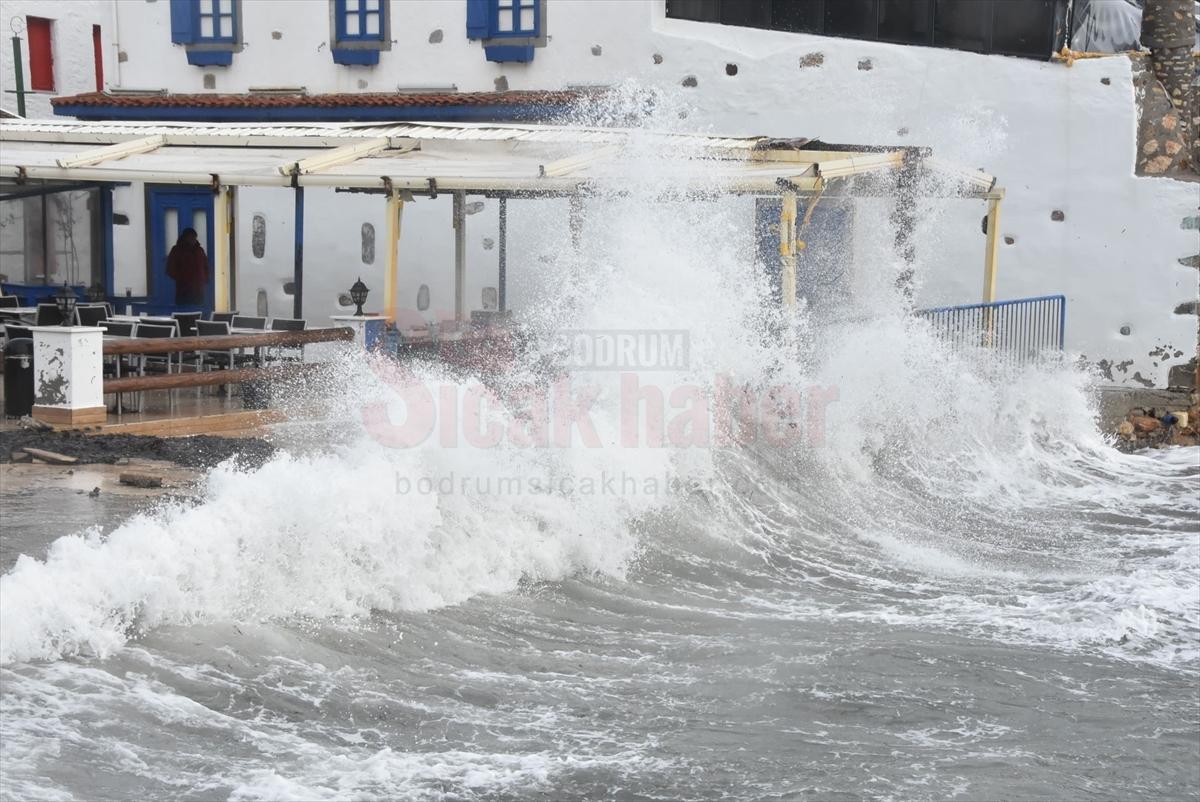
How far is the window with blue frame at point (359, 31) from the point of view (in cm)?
1975

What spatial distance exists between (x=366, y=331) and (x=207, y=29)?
8.73 meters

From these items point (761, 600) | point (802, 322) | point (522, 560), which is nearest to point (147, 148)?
point (802, 322)

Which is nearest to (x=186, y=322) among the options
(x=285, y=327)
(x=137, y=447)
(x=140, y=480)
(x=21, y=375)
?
(x=285, y=327)

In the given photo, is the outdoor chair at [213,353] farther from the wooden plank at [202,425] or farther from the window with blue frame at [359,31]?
the window with blue frame at [359,31]

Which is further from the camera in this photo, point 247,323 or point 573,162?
point 247,323

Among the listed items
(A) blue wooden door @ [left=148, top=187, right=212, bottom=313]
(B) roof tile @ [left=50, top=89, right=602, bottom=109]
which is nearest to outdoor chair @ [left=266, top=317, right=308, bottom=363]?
(B) roof tile @ [left=50, top=89, right=602, bottom=109]

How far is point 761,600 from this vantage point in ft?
31.7

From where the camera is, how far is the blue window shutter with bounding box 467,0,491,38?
19.0m

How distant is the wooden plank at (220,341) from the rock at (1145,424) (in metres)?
9.77

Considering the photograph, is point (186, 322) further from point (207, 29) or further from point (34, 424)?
point (207, 29)

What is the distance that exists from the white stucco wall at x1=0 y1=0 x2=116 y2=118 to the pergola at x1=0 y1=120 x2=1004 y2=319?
26.0 feet

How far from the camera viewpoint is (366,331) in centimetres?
1397

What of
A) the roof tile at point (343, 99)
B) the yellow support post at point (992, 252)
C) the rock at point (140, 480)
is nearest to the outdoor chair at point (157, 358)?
the rock at point (140, 480)

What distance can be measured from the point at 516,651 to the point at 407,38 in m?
13.4
